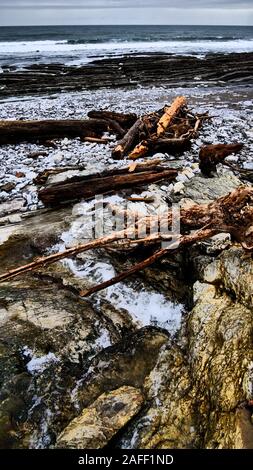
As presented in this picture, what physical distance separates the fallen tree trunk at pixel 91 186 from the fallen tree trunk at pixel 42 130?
132 inches

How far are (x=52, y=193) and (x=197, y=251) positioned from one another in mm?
2478

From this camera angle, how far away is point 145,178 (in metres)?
5.59

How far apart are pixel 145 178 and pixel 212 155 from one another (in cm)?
125

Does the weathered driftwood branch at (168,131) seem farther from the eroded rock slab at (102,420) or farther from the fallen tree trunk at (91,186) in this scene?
the eroded rock slab at (102,420)

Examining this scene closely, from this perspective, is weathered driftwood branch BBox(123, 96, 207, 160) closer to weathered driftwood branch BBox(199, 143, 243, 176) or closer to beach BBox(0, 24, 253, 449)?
weathered driftwood branch BBox(199, 143, 243, 176)

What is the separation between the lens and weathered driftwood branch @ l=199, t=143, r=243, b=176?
5887 mm

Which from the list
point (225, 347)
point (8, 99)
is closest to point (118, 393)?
point (225, 347)

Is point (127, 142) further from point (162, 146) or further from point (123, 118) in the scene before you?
point (123, 118)

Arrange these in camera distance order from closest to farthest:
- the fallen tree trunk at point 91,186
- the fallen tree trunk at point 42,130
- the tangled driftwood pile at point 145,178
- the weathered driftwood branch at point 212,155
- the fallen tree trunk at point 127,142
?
the tangled driftwood pile at point 145,178
the fallen tree trunk at point 91,186
the weathered driftwood branch at point 212,155
the fallen tree trunk at point 127,142
the fallen tree trunk at point 42,130

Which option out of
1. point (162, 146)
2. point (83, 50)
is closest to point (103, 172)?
point (162, 146)

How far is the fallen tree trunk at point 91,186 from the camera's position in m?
5.28

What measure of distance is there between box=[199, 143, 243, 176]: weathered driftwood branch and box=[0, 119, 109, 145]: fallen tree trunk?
343 cm

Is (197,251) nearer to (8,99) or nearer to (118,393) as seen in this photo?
(118,393)

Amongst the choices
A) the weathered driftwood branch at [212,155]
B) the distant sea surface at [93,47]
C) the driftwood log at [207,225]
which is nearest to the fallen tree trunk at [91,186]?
the weathered driftwood branch at [212,155]
